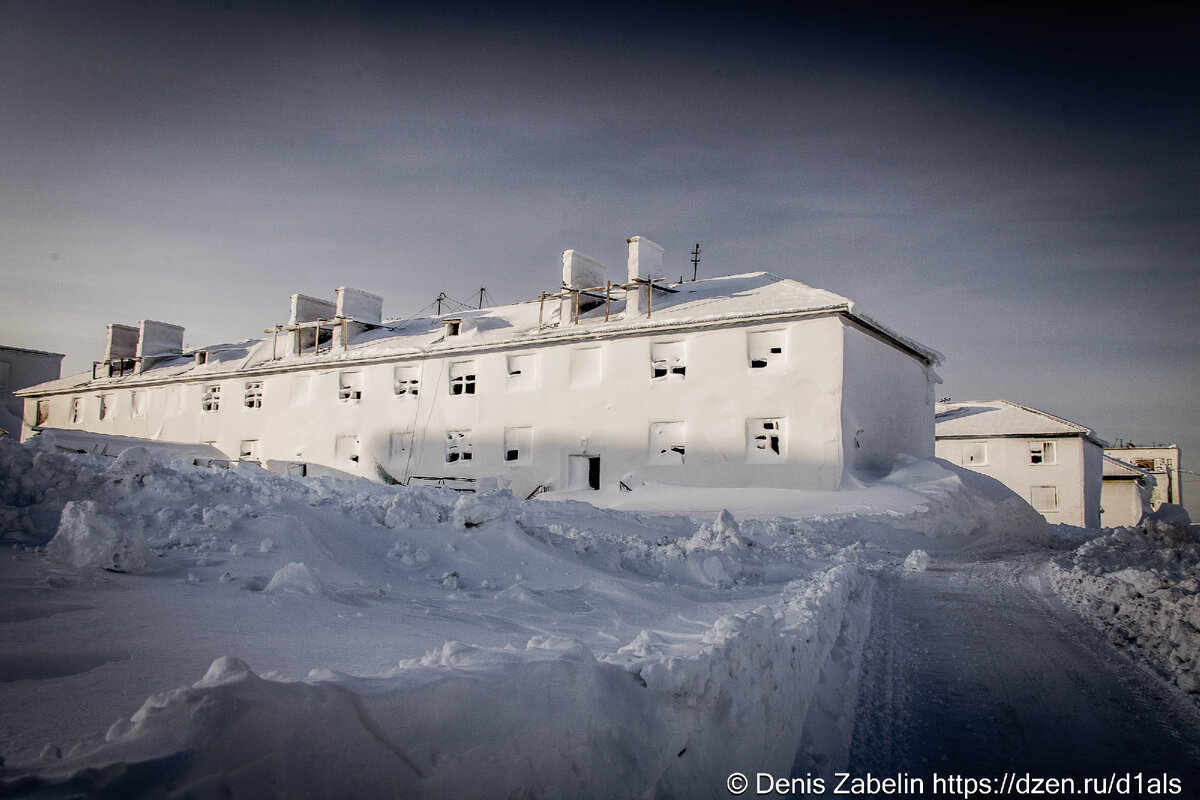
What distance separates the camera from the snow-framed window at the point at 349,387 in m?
28.1

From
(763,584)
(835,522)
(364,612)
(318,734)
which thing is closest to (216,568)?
(364,612)

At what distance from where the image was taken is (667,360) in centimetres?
2184

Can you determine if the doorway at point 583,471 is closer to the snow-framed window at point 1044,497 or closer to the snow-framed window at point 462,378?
the snow-framed window at point 462,378

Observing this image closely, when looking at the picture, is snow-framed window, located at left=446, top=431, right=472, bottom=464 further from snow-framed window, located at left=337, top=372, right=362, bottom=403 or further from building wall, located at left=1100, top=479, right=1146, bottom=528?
building wall, located at left=1100, top=479, right=1146, bottom=528

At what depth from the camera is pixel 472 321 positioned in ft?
89.7

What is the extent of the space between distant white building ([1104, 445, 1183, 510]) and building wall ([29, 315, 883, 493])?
134 feet

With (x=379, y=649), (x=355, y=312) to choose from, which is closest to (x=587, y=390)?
(x=355, y=312)

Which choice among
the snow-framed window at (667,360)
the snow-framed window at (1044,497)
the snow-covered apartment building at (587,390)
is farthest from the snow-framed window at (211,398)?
the snow-framed window at (1044,497)

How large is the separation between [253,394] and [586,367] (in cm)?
1684

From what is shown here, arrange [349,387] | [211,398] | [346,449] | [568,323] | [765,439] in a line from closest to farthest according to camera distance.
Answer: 1. [765,439]
2. [568,323]
3. [346,449]
4. [349,387]
5. [211,398]

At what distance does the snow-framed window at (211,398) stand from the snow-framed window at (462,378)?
44.0ft

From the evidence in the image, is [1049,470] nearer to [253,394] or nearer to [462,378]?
[462,378]

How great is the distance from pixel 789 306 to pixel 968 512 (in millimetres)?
7082

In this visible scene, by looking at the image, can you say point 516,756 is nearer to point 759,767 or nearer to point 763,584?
point 759,767
